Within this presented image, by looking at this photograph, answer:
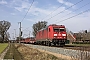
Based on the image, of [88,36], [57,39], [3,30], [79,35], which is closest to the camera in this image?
[57,39]

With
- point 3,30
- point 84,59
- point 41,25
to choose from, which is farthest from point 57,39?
point 3,30

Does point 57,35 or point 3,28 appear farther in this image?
point 3,28

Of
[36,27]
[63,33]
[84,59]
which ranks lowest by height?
[84,59]

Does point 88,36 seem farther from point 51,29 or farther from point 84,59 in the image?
point 84,59

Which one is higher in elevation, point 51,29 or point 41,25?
point 41,25

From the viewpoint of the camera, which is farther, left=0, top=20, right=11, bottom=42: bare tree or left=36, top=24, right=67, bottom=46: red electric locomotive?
left=0, top=20, right=11, bottom=42: bare tree

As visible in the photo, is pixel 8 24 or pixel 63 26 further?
pixel 8 24

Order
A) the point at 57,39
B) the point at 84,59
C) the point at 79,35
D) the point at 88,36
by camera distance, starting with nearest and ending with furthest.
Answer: the point at 84,59
the point at 57,39
the point at 88,36
the point at 79,35

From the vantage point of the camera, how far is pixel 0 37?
527 feet

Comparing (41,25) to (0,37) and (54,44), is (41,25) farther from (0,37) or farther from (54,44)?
(54,44)

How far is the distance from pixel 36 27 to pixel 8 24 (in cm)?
4274

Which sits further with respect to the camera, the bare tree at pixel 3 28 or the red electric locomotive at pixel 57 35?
the bare tree at pixel 3 28

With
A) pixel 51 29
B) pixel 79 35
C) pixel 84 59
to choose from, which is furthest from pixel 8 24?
pixel 84 59

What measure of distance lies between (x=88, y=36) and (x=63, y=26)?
A: 88.6m
